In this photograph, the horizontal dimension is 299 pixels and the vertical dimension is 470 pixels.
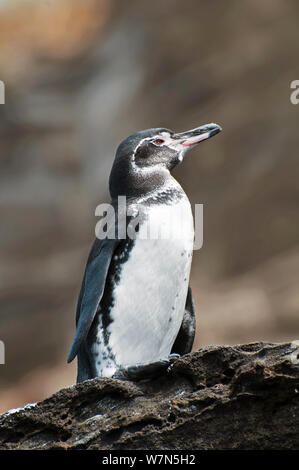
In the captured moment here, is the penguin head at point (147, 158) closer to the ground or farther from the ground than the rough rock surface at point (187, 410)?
farther from the ground

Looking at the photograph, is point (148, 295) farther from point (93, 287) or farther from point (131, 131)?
point (131, 131)

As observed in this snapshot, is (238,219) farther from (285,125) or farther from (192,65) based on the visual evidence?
(192,65)

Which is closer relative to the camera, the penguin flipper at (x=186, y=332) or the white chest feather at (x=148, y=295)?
the white chest feather at (x=148, y=295)

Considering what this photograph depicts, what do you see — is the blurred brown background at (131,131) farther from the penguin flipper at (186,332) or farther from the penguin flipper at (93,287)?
the penguin flipper at (93,287)

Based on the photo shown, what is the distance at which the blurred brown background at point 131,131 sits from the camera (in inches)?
194

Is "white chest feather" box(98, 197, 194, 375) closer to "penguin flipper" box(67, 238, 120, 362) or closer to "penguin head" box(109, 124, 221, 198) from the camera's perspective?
"penguin flipper" box(67, 238, 120, 362)

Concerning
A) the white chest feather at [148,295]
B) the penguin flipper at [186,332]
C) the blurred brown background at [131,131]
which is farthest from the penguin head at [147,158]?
the blurred brown background at [131,131]

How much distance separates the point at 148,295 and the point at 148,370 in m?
0.42

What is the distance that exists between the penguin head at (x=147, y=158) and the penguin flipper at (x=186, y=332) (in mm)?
408

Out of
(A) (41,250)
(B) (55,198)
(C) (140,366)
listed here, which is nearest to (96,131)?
(B) (55,198)

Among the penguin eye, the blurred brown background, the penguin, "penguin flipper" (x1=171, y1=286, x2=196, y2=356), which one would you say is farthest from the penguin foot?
the blurred brown background

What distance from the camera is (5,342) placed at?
16.6 feet

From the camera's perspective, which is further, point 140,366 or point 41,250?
point 41,250
